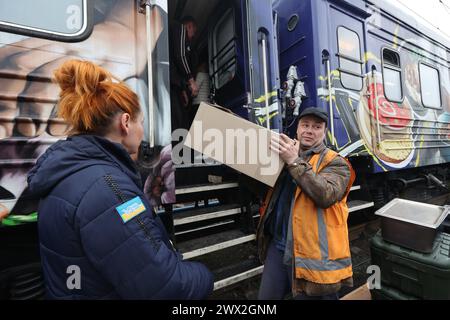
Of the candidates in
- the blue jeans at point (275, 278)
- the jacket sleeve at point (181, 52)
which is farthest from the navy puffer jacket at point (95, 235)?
the jacket sleeve at point (181, 52)

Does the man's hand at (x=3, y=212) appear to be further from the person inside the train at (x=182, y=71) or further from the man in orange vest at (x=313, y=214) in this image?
the person inside the train at (x=182, y=71)

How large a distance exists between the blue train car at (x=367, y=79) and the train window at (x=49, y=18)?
214 cm

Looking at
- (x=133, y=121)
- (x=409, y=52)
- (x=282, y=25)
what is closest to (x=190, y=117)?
(x=282, y=25)

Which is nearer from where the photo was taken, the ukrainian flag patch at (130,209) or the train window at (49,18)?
the ukrainian flag patch at (130,209)

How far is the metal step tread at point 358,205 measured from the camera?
2854 millimetres

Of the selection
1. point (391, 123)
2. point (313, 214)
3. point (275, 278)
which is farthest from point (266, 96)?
point (391, 123)

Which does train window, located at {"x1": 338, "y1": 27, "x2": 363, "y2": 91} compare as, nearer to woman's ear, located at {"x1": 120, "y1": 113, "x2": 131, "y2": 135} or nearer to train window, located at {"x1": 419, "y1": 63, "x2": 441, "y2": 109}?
train window, located at {"x1": 419, "y1": 63, "x2": 441, "y2": 109}

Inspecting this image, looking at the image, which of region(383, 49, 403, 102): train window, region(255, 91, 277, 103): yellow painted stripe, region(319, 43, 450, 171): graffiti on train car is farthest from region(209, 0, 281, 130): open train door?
region(383, 49, 403, 102): train window

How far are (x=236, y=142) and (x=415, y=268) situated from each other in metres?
1.61

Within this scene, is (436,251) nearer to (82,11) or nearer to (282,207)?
(282,207)

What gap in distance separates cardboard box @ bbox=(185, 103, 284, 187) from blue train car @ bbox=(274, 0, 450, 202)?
1.65 meters

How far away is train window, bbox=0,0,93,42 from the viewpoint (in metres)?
1.26

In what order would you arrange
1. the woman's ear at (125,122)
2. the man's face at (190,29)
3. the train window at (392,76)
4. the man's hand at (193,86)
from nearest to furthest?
the woman's ear at (125,122) < the man's hand at (193,86) < the man's face at (190,29) < the train window at (392,76)

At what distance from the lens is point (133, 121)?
37.6 inches
